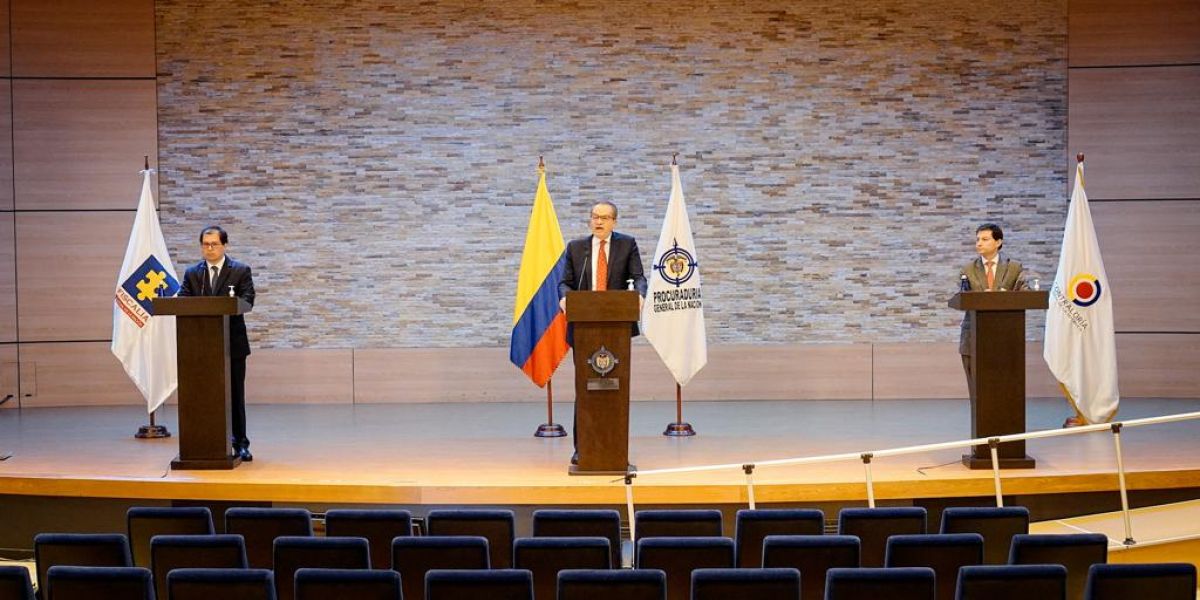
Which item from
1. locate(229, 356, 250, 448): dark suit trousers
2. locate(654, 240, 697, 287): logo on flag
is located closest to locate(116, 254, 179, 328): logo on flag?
locate(229, 356, 250, 448): dark suit trousers

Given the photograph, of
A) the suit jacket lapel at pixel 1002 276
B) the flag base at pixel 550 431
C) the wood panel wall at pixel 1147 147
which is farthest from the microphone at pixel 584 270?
the wood panel wall at pixel 1147 147

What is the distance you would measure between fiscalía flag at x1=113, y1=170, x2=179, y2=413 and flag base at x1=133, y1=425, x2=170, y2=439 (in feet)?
0.89

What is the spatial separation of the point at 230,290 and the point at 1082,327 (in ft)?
19.7

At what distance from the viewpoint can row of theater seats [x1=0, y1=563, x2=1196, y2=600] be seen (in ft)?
11.7

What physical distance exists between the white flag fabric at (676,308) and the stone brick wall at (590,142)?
5.81 feet

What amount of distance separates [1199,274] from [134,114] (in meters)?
9.53

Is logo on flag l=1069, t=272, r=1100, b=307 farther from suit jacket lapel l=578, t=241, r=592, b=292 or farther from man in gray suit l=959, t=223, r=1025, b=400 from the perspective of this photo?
suit jacket lapel l=578, t=241, r=592, b=292

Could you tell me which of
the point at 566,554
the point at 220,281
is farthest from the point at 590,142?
the point at 566,554

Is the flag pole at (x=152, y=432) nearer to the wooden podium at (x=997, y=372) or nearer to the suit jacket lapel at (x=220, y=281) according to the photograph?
the suit jacket lapel at (x=220, y=281)

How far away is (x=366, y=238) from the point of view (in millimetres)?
10875

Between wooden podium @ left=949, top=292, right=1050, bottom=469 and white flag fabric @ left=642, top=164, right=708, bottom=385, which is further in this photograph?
white flag fabric @ left=642, top=164, right=708, bottom=385

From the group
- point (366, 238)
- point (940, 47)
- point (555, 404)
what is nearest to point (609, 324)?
point (555, 404)

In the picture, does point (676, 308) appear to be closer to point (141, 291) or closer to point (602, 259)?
point (602, 259)

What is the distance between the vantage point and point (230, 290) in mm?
7355
